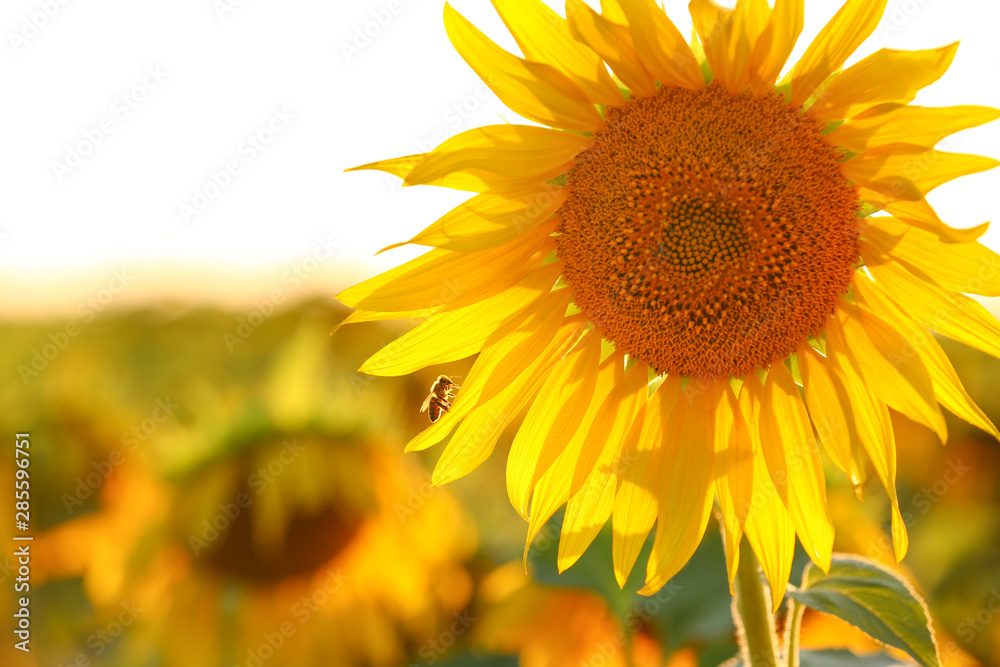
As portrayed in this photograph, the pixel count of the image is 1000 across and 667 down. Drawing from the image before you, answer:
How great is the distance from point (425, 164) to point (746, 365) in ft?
2.61

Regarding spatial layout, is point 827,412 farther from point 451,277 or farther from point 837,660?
point 451,277

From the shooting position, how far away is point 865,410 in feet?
5.15

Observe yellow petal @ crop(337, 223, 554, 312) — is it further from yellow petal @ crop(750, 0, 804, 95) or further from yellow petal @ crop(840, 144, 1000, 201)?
yellow petal @ crop(840, 144, 1000, 201)

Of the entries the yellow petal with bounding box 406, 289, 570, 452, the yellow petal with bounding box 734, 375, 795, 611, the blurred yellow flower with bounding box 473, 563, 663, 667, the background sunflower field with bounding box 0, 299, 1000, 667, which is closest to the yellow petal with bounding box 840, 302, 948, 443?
the yellow petal with bounding box 734, 375, 795, 611

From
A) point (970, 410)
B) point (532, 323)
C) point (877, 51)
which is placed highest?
point (877, 51)

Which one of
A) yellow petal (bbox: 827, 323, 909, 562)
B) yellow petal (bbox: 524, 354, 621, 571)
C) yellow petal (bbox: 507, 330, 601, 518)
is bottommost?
yellow petal (bbox: 827, 323, 909, 562)

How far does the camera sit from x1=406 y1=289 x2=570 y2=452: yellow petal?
1.62 m

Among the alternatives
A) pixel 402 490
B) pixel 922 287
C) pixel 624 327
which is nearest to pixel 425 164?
pixel 624 327

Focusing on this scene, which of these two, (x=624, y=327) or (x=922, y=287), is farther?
(x=624, y=327)

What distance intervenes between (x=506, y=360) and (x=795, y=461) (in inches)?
23.9

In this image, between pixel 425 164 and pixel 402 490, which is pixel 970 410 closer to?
pixel 425 164

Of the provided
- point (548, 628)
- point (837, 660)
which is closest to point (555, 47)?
point (837, 660)

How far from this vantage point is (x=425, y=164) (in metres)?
1.41

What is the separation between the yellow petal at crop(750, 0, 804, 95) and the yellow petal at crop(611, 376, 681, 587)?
2.13 feet
